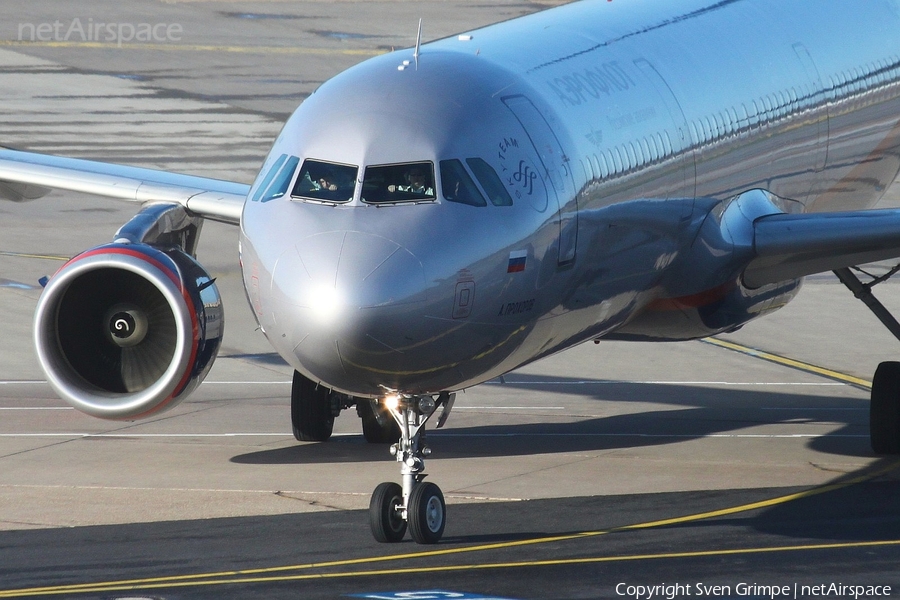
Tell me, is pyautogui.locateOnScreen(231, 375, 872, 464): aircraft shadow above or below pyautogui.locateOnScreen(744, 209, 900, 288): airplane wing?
below

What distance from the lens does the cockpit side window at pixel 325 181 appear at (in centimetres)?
1298

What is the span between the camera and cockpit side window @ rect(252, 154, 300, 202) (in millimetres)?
13352

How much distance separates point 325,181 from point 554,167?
2168 millimetres

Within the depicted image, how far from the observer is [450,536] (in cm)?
1461

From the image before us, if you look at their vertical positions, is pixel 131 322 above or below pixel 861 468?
above

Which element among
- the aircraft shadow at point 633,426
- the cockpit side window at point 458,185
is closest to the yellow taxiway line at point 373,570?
the cockpit side window at point 458,185

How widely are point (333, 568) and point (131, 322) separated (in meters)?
4.07

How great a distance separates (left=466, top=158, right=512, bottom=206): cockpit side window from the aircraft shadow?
5.88 m

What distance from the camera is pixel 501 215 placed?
43.1ft

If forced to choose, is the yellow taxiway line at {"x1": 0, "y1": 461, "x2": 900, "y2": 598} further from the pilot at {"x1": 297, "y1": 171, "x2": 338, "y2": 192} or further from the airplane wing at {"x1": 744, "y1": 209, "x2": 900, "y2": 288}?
the airplane wing at {"x1": 744, "y1": 209, "x2": 900, "y2": 288}

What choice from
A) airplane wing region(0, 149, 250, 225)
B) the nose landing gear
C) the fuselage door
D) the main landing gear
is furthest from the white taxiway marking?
the fuselage door

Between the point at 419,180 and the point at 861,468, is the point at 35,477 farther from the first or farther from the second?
the point at 861,468

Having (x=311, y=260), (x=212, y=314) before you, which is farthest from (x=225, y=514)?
(x=311, y=260)

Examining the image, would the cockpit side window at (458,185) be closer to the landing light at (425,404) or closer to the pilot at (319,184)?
the pilot at (319,184)
